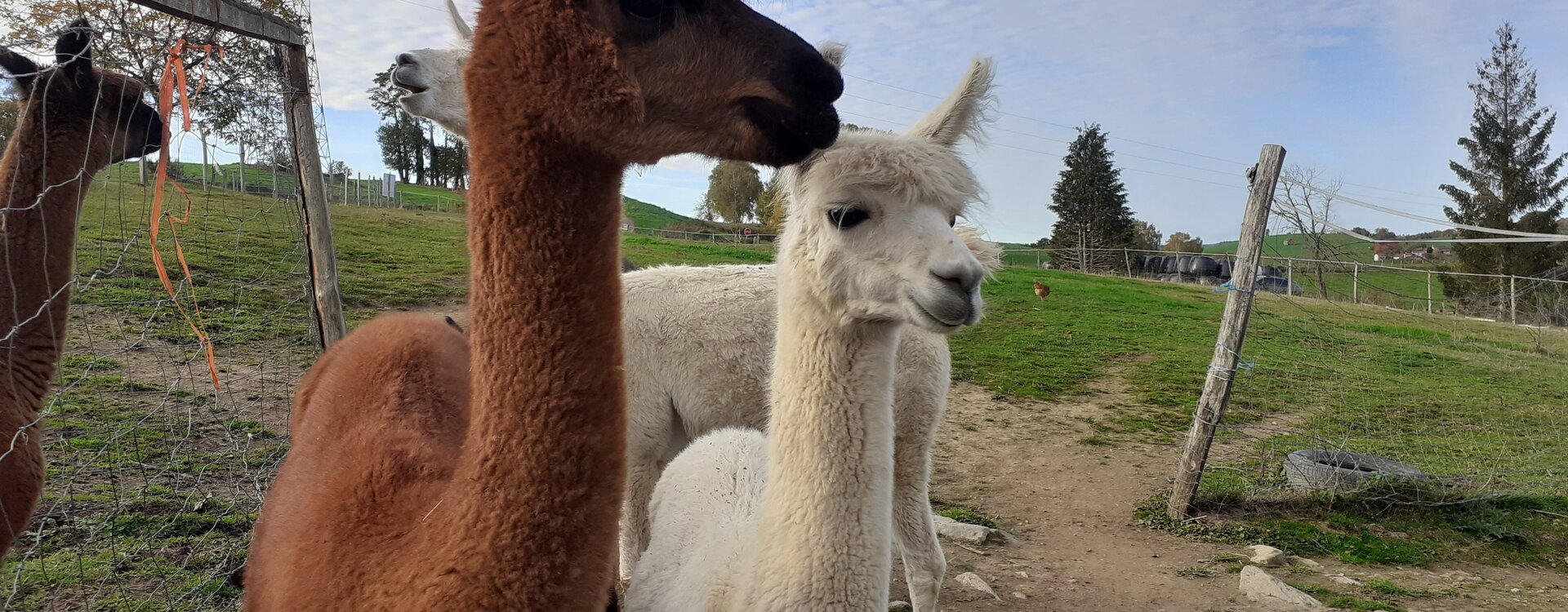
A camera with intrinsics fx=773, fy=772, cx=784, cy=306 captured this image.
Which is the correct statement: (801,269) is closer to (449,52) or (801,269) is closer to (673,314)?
(673,314)

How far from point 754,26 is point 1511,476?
848 centimetres

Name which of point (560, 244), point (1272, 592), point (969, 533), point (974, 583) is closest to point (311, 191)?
point (560, 244)

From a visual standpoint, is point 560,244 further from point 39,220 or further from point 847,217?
point 39,220

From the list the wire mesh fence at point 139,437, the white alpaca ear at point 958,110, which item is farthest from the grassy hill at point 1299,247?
the wire mesh fence at point 139,437

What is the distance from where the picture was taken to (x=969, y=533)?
5.61 metres

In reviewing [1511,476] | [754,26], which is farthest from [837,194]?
[1511,476]

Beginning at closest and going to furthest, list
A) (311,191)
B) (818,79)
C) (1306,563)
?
1. (818,79)
2. (311,191)
3. (1306,563)

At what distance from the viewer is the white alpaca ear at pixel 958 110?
9.59 ft

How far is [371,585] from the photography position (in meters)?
1.54

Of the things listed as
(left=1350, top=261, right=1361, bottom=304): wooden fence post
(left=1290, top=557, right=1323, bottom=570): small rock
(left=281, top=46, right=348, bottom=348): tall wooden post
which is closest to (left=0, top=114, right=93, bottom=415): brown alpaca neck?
(left=281, top=46, right=348, bottom=348): tall wooden post

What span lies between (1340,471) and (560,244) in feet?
23.8

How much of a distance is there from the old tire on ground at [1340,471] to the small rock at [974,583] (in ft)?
11.6

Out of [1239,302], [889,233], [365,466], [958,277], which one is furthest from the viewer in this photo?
[1239,302]

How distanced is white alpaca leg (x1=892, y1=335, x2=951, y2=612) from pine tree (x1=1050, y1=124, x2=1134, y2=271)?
41.5 m
